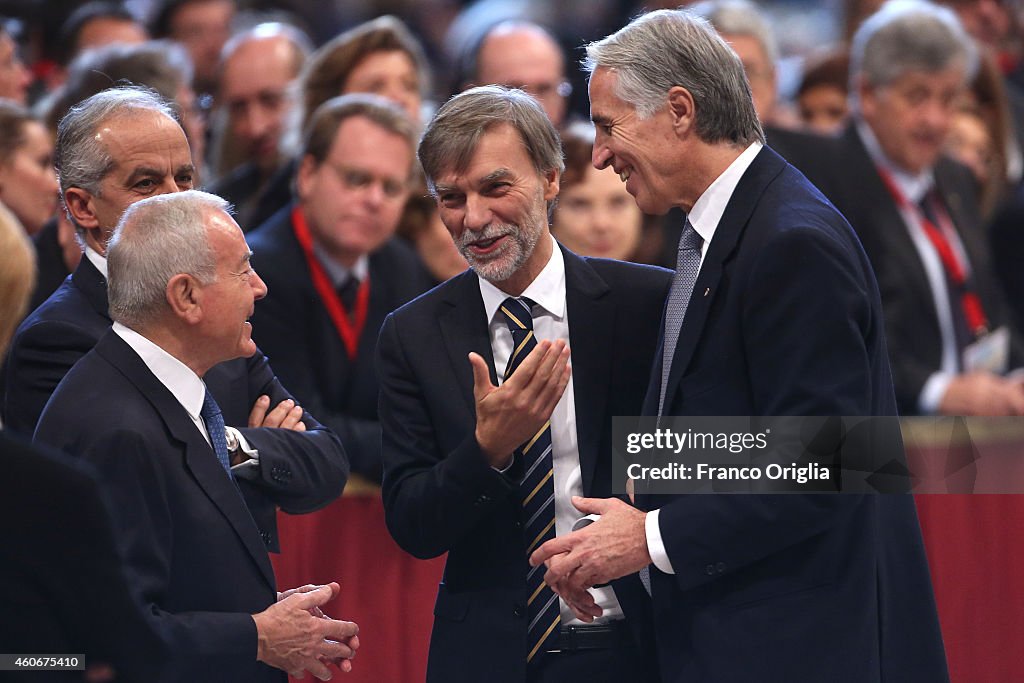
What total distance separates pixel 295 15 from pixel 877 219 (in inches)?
186

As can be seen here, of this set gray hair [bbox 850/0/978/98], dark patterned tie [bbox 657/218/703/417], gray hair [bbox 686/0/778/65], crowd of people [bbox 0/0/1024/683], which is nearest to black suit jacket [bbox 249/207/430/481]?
crowd of people [bbox 0/0/1024/683]

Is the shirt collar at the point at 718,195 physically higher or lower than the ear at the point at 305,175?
lower

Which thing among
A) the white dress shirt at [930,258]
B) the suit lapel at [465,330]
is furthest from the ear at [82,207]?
the white dress shirt at [930,258]

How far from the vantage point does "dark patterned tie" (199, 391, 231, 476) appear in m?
3.09

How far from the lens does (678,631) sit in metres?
3.05

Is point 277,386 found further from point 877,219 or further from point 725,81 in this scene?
point 877,219

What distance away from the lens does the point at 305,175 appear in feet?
16.7

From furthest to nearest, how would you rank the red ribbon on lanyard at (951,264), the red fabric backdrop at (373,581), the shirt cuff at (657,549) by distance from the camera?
the red ribbon on lanyard at (951,264) → the red fabric backdrop at (373,581) → the shirt cuff at (657,549)

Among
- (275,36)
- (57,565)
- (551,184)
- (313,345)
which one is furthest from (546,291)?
(275,36)

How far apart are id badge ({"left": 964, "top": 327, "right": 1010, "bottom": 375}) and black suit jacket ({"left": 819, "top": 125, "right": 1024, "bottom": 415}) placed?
4.4 inches

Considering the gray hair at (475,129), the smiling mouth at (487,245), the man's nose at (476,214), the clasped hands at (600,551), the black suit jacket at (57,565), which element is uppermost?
the gray hair at (475,129)

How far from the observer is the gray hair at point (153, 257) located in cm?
300

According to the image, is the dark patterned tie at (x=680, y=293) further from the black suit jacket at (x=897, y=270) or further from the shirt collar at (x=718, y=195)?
the black suit jacket at (x=897, y=270)

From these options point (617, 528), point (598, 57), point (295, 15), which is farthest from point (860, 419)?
point (295, 15)
